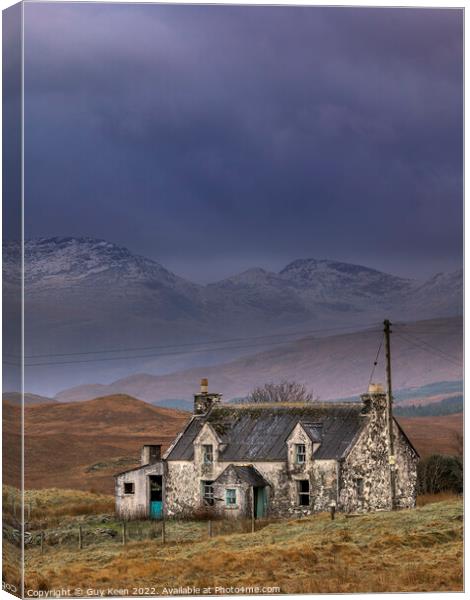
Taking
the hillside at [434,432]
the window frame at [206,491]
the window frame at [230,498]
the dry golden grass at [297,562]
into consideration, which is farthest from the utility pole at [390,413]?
the hillside at [434,432]

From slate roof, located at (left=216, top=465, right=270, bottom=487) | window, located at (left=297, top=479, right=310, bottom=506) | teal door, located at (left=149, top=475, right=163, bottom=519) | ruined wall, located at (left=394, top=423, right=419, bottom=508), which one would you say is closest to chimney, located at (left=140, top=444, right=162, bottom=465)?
teal door, located at (left=149, top=475, right=163, bottom=519)

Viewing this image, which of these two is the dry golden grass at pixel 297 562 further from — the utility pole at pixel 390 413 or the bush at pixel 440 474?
the bush at pixel 440 474

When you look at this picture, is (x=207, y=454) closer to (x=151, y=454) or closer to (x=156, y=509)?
(x=156, y=509)

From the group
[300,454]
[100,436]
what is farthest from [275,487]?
[100,436]

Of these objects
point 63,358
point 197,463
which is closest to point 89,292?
point 63,358

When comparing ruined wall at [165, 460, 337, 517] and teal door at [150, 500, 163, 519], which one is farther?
teal door at [150, 500, 163, 519]

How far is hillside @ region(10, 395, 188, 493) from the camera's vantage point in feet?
199

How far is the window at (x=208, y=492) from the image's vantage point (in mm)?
39294

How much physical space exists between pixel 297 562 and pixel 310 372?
44033 millimetres

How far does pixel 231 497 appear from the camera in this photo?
3850 cm

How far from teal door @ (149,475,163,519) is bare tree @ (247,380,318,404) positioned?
24000 millimetres

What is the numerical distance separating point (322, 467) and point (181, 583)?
11.2 meters

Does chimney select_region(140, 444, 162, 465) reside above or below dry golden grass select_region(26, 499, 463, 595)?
above

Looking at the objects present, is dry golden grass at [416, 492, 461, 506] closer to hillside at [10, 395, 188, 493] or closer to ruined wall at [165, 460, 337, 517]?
ruined wall at [165, 460, 337, 517]
